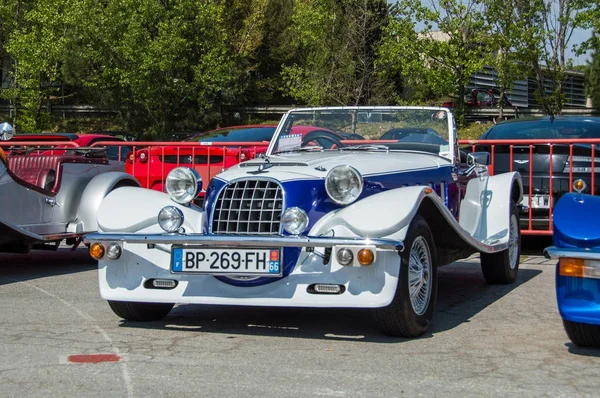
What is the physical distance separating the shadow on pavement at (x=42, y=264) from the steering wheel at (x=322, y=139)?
3.13 meters

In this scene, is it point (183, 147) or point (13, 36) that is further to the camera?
point (13, 36)

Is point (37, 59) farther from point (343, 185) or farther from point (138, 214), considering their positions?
point (343, 185)

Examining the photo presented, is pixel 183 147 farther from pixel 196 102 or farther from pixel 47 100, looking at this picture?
pixel 47 100

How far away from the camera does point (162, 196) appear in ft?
20.3

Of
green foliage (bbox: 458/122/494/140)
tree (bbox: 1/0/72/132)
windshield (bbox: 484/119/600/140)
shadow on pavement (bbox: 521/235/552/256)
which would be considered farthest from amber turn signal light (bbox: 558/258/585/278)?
tree (bbox: 1/0/72/132)

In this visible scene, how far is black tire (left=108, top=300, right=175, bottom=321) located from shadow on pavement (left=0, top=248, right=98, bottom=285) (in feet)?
8.42

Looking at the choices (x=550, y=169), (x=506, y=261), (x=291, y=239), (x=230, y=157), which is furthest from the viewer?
(x=230, y=157)

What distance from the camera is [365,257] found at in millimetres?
5070

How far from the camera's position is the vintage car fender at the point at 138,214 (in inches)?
229

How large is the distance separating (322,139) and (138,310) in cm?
227

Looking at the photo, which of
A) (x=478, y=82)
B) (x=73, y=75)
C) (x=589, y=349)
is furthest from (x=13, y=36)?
(x=589, y=349)

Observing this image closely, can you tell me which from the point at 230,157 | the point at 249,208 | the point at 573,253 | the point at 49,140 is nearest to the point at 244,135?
the point at 230,157

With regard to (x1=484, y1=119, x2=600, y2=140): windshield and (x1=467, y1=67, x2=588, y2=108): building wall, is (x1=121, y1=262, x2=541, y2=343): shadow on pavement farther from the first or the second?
(x1=467, y1=67, x2=588, y2=108): building wall

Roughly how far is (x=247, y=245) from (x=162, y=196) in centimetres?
121
